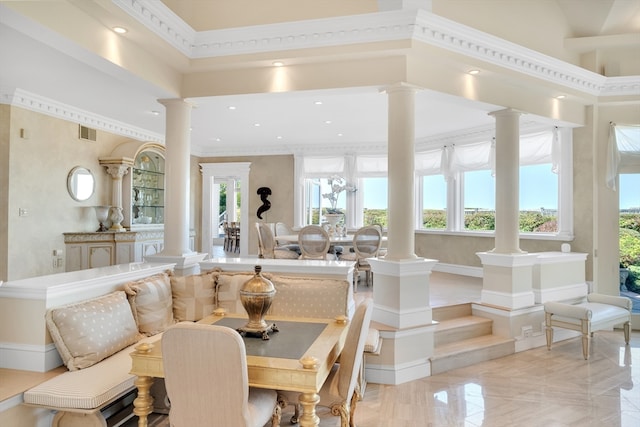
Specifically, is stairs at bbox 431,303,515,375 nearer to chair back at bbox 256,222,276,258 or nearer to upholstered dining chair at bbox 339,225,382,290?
upholstered dining chair at bbox 339,225,382,290

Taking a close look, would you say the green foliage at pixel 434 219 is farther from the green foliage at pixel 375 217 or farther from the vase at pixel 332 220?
the vase at pixel 332 220

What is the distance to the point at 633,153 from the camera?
5.02 m

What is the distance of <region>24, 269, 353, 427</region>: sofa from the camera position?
83.8 inches

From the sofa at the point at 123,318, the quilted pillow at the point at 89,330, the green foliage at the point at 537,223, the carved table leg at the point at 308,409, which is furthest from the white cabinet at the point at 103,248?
the green foliage at the point at 537,223

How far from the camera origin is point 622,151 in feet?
16.5

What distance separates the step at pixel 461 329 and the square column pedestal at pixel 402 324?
1.39 ft

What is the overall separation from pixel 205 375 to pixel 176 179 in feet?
8.79

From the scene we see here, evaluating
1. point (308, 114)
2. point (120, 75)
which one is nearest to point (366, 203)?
point (308, 114)

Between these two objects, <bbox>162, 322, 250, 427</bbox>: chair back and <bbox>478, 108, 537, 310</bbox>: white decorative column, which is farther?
<bbox>478, 108, 537, 310</bbox>: white decorative column

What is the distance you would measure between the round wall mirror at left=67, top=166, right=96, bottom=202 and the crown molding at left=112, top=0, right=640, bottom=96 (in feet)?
10.8

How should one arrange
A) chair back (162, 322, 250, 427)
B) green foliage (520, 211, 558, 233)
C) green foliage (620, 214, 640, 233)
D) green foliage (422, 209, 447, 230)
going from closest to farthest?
chair back (162, 322, 250, 427) → green foliage (620, 214, 640, 233) → green foliage (520, 211, 558, 233) → green foliage (422, 209, 447, 230)

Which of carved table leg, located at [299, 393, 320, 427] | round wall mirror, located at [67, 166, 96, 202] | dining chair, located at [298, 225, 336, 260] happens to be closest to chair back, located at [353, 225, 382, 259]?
dining chair, located at [298, 225, 336, 260]

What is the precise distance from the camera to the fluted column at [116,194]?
6250mm

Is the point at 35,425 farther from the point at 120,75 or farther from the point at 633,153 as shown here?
the point at 633,153
